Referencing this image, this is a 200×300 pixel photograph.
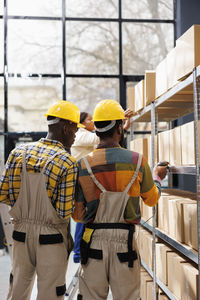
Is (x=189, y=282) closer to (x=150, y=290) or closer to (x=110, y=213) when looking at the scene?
(x=110, y=213)

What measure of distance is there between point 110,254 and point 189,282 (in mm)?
647

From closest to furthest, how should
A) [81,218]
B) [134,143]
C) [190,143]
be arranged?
1. [81,218]
2. [190,143]
3. [134,143]

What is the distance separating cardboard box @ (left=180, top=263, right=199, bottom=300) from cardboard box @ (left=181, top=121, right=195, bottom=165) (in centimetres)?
71

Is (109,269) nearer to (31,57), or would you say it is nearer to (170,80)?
(170,80)

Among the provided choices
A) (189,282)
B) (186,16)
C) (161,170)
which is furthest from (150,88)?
(186,16)

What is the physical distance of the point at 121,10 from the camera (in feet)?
20.4

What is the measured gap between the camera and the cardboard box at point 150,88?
316 centimetres

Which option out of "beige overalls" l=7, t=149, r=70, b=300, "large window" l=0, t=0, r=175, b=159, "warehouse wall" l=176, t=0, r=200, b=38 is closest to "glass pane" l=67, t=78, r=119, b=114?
"large window" l=0, t=0, r=175, b=159

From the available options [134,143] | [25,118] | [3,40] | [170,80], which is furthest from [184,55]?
[3,40]

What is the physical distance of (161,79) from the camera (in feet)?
9.59

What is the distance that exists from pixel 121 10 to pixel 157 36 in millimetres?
814

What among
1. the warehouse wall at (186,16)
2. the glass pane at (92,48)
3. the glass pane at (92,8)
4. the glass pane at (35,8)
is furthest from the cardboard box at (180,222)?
the glass pane at (35,8)

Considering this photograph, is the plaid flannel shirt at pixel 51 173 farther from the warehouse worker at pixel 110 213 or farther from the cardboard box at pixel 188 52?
the cardboard box at pixel 188 52

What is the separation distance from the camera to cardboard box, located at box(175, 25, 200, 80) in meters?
2.10
